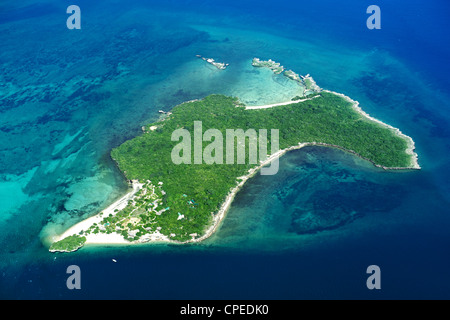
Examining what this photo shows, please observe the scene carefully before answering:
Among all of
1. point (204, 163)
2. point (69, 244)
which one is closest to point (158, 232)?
point (69, 244)

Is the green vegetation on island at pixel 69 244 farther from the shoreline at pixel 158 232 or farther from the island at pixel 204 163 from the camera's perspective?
the shoreline at pixel 158 232

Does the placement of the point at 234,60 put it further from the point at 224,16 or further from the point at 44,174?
the point at 44,174

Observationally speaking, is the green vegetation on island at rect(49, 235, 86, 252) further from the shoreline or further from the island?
the shoreline

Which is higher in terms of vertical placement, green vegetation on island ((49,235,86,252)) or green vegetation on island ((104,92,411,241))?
green vegetation on island ((104,92,411,241))

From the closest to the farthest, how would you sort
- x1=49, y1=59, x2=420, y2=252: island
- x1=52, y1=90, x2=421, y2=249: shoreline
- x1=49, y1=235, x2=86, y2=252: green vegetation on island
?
x1=49, y1=235, x2=86, y2=252: green vegetation on island, x1=52, y1=90, x2=421, y2=249: shoreline, x1=49, y1=59, x2=420, y2=252: island

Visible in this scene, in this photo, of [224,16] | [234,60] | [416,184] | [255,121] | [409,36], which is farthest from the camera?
[224,16]

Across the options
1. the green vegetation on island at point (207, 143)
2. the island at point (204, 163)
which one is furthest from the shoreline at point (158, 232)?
the green vegetation on island at point (207, 143)

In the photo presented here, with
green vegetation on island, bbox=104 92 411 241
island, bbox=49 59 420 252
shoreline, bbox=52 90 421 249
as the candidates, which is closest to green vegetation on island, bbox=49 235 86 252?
island, bbox=49 59 420 252

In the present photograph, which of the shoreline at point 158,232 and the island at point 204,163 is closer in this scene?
the shoreline at point 158,232

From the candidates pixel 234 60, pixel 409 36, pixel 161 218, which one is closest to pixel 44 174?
pixel 161 218
